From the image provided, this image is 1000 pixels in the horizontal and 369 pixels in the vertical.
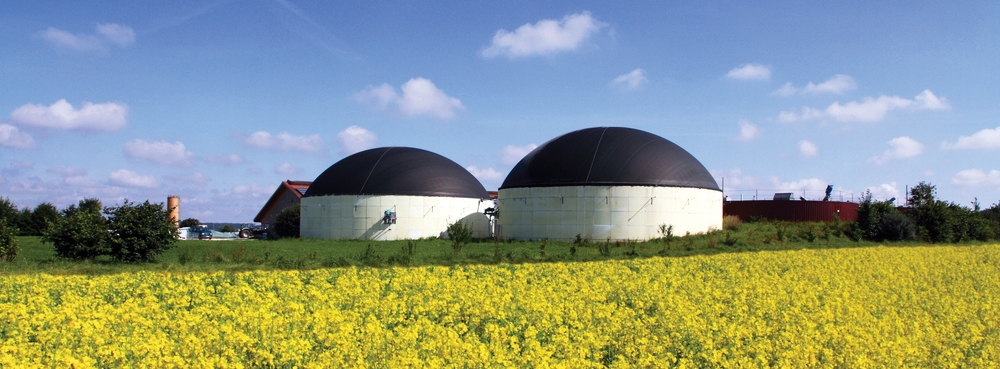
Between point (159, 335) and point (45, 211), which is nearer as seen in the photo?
point (159, 335)

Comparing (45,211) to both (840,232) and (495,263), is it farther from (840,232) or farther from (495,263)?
(840,232)

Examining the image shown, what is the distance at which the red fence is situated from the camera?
60.1 m

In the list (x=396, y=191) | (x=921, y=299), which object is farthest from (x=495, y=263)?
(x=396, y=191)

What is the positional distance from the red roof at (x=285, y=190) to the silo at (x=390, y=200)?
17.5 meters

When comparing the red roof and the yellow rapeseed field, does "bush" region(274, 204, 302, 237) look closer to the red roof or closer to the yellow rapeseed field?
the red roof

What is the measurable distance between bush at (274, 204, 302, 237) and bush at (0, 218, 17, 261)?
1211 inches

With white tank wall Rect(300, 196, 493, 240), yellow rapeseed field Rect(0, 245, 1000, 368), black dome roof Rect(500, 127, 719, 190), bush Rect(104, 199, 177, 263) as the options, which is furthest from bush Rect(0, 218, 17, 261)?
black dome roof Rect(500, 127, 719, 190)

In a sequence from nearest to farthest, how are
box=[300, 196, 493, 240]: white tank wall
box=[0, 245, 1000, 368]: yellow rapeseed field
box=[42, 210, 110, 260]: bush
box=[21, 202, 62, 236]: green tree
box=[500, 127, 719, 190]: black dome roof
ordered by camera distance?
box=[0, 245, 1000, 368]: yellow rapeseed field < box=[42, 210, 110, 260]: bush < box=[500, 127, 719, 190]: black dome roof < box=[300, 196, 493, 240]: white tank wall < box=[21, 202, 62, 236]: green tree

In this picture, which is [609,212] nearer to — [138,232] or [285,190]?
[138,232]

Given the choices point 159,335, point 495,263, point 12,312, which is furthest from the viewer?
point 495,263

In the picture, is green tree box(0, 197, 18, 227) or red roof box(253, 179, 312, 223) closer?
green tree box(0, 197, 18, 227)

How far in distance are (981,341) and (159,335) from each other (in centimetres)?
1270

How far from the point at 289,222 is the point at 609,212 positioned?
1100 inches

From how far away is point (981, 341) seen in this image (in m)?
11.2
